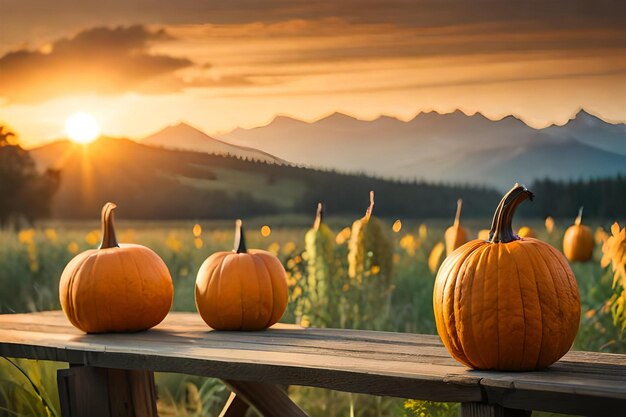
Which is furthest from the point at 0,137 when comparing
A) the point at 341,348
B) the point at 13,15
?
the point at 341,348

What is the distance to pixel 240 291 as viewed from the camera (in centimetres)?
257

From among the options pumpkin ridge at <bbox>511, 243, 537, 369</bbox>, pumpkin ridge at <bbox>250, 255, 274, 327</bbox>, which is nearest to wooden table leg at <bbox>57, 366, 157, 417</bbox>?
pumpkin ridge at <bbox>250, 255, 274, 327</bbox>

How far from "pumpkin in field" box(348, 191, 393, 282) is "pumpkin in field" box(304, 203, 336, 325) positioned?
12 centimetres

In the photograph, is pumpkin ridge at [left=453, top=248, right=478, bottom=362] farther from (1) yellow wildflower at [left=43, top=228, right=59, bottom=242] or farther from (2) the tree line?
(1) yellow wildflower at [left=43, top=228, right=59, bottom=242]

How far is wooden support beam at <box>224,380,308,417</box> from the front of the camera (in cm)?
267

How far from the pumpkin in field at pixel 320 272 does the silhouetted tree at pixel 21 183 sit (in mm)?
2792

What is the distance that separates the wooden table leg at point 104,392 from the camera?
2453mm

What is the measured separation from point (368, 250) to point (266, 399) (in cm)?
138

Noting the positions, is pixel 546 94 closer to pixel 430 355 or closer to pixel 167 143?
pixel 167 143

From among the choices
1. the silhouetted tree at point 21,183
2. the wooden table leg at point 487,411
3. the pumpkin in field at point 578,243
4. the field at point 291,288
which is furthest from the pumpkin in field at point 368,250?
the silhouetted tree at point 21,183

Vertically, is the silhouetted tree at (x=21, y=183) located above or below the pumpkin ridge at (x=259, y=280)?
above

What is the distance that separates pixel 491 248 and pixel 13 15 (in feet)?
16.2

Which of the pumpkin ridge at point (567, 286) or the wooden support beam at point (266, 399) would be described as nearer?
the pumpkin ridge at point (567, 286)

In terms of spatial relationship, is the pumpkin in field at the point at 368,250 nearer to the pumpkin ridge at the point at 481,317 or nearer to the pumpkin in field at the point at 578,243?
the pumpkin in field at the point at 578,243
